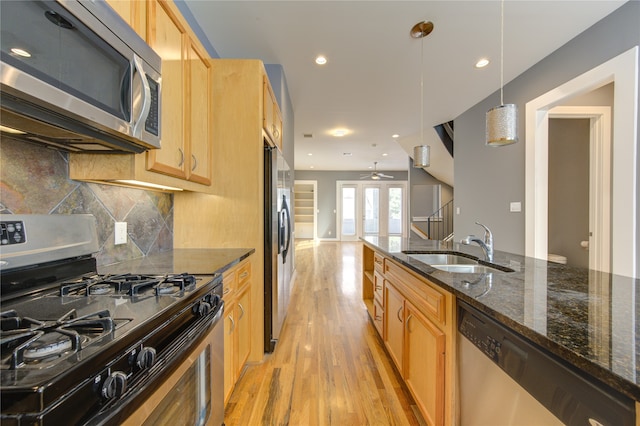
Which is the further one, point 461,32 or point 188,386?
point 461,32

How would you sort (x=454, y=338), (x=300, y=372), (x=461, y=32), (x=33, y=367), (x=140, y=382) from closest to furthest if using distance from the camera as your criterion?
(x=33, y=367)
(x=140, y=382)
(x=454, y=338)
(x=300, y=372)
(x=461, y=32)

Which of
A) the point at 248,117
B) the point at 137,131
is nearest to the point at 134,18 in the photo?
the point at 137,131

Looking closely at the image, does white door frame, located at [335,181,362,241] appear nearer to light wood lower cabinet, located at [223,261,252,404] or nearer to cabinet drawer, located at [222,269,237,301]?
light wood lower cabinet, located at [223,261,252,404]

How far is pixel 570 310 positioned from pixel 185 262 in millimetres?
1736

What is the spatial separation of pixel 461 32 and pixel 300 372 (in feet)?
10.5

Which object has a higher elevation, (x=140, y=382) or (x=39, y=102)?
(x=39, y=102)

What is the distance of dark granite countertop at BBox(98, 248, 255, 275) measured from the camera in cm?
132

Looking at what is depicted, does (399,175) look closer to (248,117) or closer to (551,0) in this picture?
(551,0)

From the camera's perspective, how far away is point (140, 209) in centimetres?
164

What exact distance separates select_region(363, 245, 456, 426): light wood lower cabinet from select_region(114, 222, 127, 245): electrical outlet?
1680mm

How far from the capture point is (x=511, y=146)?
133 inches

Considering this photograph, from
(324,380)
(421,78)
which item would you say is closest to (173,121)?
(324,380)

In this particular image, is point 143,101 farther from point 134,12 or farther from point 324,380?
point 324,380

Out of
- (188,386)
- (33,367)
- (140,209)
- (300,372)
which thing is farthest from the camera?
(300,372)
